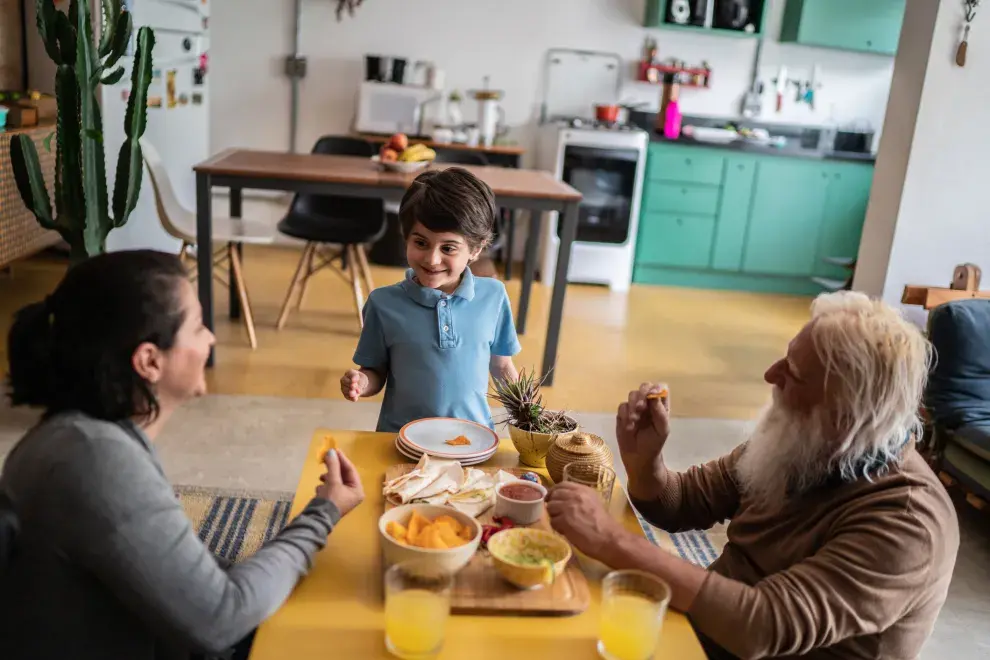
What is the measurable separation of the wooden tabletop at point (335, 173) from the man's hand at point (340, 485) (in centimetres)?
234

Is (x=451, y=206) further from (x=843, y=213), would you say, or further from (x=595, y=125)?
(x=843, y=213)

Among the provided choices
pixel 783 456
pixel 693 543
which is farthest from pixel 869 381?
pixel 693 543

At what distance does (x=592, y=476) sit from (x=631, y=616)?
319mm

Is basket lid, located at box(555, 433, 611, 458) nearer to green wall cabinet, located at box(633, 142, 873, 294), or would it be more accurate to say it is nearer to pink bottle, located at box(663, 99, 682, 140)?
green wall cabinet, located at box(633, 142, 873, 294)

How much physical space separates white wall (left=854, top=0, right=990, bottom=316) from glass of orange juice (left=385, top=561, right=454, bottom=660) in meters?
3.21

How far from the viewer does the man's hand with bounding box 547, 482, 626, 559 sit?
1.21 metres

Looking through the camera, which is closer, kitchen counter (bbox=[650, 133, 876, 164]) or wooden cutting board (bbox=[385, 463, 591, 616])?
wooden cutting board (bbox=[385, 463, 591, 616])

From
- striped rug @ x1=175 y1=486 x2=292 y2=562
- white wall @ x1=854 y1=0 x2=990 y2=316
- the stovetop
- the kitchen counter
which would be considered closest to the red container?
the stovetop

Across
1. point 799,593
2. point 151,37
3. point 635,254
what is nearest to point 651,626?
point 799,593

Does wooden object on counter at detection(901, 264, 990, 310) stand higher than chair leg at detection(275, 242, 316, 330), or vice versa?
wooden object on counter at detection(901, 264, 990, 310)

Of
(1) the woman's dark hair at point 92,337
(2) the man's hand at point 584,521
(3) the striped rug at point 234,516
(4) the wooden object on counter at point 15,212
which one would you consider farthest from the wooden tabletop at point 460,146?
(1) the woman's dark hair at point 92,337

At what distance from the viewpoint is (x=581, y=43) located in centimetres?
621

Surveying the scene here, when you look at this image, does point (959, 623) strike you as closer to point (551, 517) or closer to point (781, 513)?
point (781, 513)

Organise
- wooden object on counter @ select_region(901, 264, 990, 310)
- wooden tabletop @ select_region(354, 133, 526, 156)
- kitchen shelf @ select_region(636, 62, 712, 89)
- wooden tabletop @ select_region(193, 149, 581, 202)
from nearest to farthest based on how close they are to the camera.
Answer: wooden object on counter @ select_region(901, 264, 990, 310)
wooden tabletop @ select_region(193, 149, 581, 202)
wooden tabletop @ select_region(354, 133, 526, 156)
kitchen shelf @ select_region(636, 62, 712, 89)
